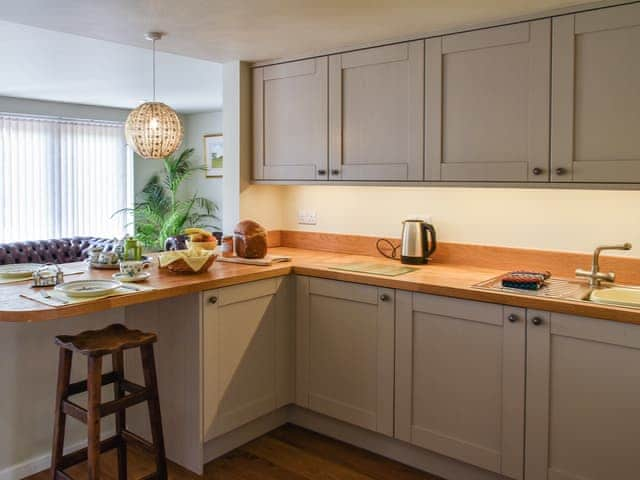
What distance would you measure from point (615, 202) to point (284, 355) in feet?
5.61

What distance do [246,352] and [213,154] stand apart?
576 cm

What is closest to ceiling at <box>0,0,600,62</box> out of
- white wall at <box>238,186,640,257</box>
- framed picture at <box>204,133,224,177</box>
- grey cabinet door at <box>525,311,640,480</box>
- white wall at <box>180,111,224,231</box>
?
white wall at <box>238,186,640,257</box>

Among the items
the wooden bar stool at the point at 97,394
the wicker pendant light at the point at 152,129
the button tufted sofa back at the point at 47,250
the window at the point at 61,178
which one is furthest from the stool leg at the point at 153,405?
the window at the point at 61,178

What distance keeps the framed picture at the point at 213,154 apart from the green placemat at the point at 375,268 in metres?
5.36

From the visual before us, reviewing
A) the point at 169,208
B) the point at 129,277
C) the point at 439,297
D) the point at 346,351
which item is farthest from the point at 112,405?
the point at 169,208

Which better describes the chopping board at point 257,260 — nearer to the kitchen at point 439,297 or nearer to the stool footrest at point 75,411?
the kitchen at point 439,297

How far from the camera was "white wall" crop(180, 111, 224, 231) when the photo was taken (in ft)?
26.5

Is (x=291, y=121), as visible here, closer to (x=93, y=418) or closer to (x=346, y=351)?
(x=346, y=351)

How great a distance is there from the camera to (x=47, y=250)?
19.7 feet

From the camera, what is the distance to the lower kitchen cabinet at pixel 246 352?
254cm

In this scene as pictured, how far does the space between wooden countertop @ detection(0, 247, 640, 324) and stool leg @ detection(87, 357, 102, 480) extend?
204 millimetres

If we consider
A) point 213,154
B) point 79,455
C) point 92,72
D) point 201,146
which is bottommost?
point 79,455

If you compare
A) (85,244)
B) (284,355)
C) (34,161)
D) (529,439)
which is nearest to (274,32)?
(284,355)

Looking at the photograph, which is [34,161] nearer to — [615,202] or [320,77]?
[320,77]
